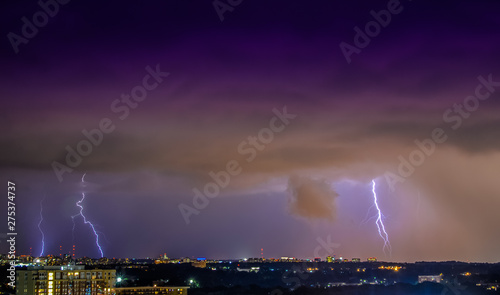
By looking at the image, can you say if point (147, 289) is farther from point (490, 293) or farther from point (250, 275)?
point (250, 275)

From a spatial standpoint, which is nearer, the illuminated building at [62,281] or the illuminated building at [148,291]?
the illuminated building at [62,281]

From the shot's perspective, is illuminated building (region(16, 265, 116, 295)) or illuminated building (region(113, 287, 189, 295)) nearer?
illuminated building (region(16, 265, 116, 295))

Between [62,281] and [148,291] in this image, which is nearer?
[62,281]

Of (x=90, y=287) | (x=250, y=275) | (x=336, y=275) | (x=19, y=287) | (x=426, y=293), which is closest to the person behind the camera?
(x=19, y=287)

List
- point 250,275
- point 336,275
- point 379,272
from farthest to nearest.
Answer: point 379,272
point 336,275
point 250,275

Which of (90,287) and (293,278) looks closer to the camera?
(90,287)

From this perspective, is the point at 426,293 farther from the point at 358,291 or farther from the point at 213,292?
the point at 213,292

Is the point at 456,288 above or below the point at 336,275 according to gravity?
below

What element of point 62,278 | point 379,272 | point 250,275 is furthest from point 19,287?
point 379,272
